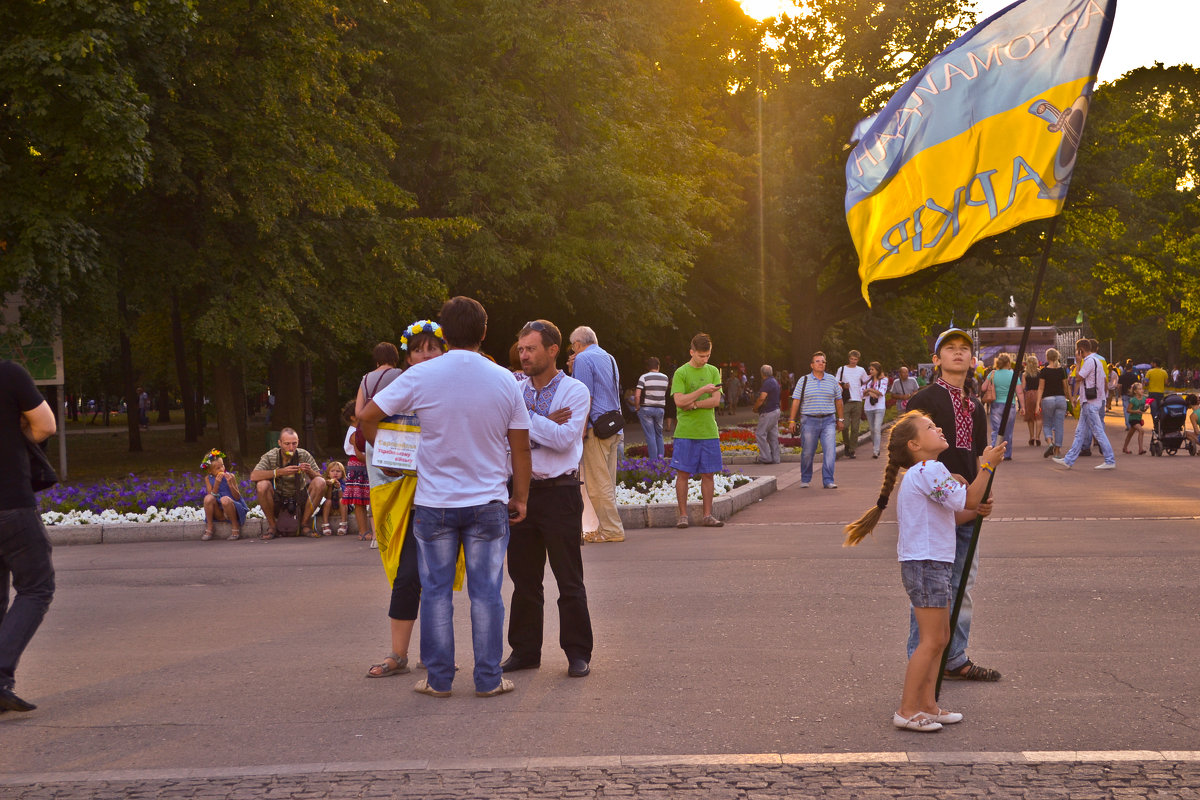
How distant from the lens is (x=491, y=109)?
27.7 metres

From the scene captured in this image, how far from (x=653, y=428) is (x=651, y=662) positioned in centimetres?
1301

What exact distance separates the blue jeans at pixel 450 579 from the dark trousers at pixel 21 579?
187cm

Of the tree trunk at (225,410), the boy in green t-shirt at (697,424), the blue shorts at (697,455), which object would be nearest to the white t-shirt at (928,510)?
the boy in green t-shirt at (697,424)

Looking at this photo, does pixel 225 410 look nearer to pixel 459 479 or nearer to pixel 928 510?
pixel 459 479

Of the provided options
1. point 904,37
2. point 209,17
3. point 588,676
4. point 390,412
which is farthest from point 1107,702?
point 904,37

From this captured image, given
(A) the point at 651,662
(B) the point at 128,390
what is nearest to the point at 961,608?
(A) the point at 651,662

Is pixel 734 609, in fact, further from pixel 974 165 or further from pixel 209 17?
pixel 209 17

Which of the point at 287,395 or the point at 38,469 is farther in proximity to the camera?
the point at 287,395

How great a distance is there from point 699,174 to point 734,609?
1208 inches

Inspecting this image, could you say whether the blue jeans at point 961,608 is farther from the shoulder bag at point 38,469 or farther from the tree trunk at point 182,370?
the tree trunk at point 182,370

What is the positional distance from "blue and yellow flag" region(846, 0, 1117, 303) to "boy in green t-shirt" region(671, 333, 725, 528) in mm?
6109

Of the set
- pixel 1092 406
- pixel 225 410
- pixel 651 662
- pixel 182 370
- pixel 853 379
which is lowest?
pixel 651 662

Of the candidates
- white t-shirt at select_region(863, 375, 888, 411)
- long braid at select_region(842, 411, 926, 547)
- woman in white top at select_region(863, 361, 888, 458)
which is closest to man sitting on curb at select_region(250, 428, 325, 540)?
long braid at select_region(842, 411, 926, 547)

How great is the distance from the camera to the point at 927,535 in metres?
5.56
